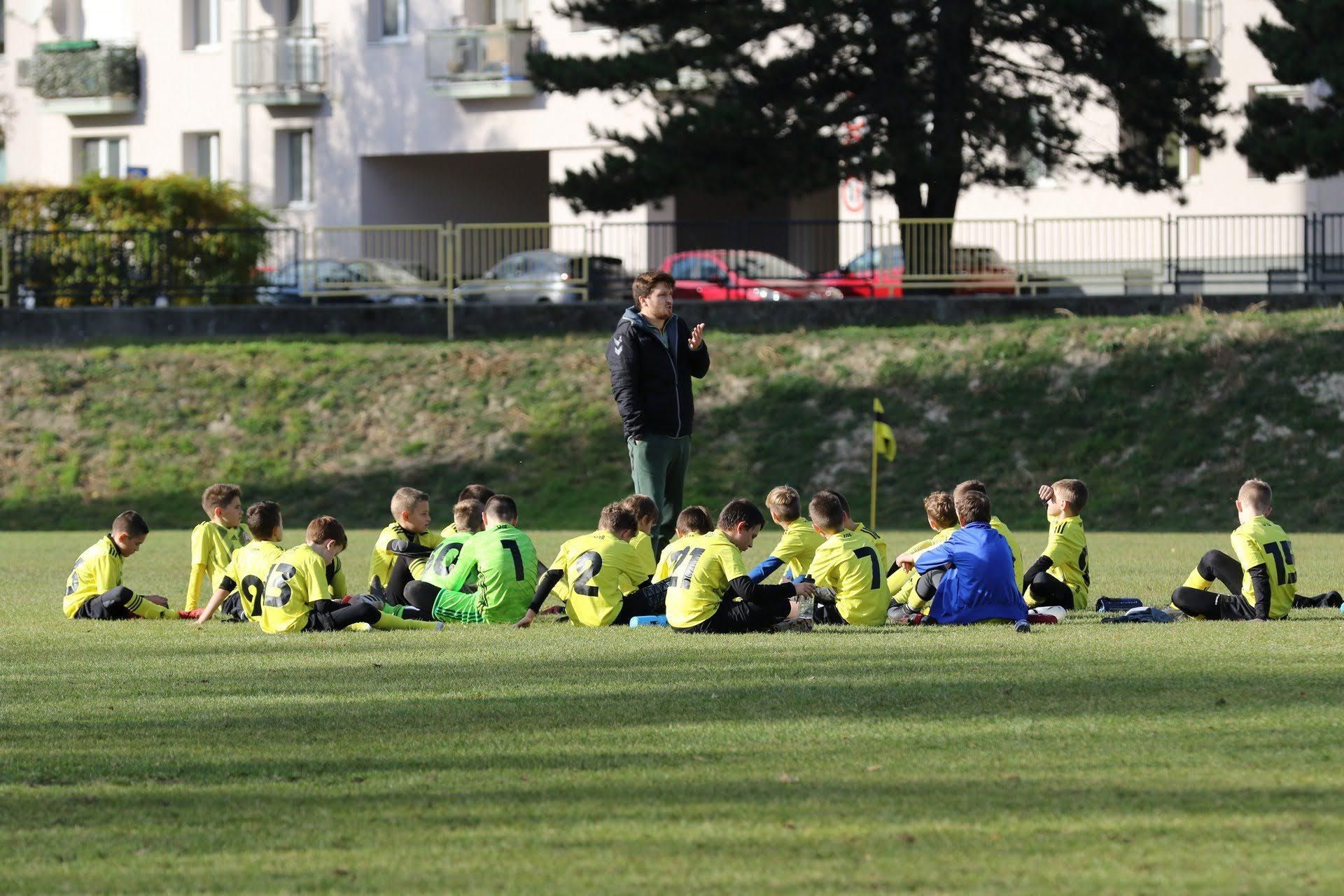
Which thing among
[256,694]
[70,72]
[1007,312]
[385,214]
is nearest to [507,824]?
[256,694]

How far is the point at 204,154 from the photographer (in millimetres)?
52688

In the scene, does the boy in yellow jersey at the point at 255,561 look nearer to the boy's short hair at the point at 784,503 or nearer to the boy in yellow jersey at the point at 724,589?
the boy in yellow jersey at the point at 724,589

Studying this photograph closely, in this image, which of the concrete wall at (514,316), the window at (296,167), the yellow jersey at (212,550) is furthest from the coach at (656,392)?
the window at (296,167)

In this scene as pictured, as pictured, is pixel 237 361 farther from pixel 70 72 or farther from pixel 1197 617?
pixel 70 72

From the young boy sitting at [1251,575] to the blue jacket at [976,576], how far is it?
113 cm

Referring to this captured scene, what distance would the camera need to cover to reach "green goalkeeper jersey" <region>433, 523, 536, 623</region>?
12297 millimetres

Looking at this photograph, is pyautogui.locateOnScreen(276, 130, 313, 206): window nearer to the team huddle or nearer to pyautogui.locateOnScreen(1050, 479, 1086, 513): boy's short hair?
the team huddle

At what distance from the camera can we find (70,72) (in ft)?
172

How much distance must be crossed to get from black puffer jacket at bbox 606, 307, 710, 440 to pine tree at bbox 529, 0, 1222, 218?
18090 millimetres

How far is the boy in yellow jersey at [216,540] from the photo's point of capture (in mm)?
13070

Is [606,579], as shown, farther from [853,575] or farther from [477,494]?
[477,494]

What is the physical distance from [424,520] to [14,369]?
19904 mm

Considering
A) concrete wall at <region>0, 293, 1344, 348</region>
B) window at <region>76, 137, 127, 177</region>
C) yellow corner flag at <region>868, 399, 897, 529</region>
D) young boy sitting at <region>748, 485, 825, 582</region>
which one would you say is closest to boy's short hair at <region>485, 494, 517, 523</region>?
young boy sitting at <region>748, 485, 825, 582</region>

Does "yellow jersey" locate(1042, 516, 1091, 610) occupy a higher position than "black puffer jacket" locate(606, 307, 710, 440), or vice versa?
"black puffer jacket" locate(606, 307, 710, 440)
